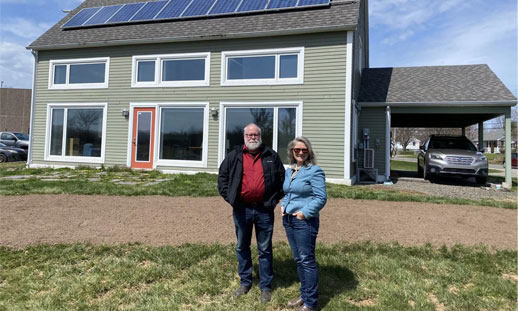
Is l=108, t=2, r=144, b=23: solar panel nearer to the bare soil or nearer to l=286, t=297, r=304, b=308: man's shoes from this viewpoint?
the bare soil

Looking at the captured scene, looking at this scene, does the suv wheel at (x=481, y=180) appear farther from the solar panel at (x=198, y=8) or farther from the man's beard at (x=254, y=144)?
the solar panel at (x=198, y=8)

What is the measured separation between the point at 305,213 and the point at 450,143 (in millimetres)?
11028

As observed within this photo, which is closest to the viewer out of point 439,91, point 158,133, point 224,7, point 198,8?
point 158,133

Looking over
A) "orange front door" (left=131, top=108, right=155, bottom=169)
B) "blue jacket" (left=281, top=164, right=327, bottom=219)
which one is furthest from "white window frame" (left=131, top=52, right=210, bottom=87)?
"blue jacket" (left=281, top=164, right=327, bottom=219)

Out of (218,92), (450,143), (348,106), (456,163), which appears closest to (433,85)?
(450,143)

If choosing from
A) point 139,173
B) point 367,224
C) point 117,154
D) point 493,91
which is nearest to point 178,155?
point 139,173

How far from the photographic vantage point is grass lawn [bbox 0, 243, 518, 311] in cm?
270

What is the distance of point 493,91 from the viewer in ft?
35.0

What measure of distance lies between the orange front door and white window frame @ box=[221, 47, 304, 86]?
3.11 metres

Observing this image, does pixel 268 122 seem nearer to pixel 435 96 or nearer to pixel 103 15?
pixel 435 96

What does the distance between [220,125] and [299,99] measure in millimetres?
2846

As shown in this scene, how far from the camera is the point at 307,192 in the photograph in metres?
2.64

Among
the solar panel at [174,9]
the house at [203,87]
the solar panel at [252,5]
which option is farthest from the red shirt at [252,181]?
the solar panel at [174,9]

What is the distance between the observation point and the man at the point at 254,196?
110 inches
